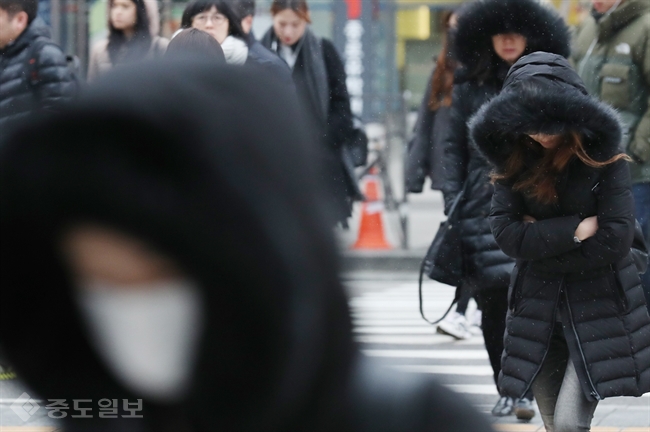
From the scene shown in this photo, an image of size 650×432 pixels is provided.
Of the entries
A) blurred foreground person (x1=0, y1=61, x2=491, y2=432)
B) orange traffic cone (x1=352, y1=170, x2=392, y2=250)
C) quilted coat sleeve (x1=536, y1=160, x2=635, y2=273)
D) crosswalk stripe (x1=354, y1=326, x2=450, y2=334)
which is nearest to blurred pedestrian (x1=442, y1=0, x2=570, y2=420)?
quilted coat sleeve (x1=536, y1=160, x2=635, y2=273)

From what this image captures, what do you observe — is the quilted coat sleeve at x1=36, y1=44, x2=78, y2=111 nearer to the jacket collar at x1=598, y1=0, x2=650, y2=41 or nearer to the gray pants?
the jacket collar at x1=598, y1=0, x2=650, y2=41

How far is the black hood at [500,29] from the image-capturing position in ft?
15.6

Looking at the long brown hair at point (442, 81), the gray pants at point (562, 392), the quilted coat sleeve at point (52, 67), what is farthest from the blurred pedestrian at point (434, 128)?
the gray pants at point (562, 392)

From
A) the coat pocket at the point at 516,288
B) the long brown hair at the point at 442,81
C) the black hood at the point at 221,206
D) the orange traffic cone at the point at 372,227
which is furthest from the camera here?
the orange traffic cone at the point at 372,227

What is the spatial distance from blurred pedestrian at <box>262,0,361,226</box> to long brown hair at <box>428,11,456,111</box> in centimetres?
53

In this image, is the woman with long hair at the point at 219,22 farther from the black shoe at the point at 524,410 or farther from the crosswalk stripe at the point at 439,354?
the crosswalk stripe at the point at 439,354

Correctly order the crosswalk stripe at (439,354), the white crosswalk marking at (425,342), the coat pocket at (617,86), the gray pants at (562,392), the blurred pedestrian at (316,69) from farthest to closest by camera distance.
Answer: the crosswalk stripe at (439,354)
the blurred pedestrian at (316,69)
the white crosswalk marking at (425,342)
the coat pocket at (617,86)
the gray pants at (562,392)

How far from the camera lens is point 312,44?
264 inches

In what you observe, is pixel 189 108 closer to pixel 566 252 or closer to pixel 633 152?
pixel 566 252

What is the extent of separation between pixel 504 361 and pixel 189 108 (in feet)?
9.62

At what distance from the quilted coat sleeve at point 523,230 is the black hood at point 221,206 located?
2613 mm

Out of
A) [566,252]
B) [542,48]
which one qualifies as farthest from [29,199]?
[542,48]

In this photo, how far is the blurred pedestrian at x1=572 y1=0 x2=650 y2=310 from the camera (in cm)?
607

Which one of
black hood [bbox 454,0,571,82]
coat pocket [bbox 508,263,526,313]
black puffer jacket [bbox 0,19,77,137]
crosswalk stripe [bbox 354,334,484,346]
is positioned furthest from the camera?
crosswalk stripe [bbox 354,334,484,346]
